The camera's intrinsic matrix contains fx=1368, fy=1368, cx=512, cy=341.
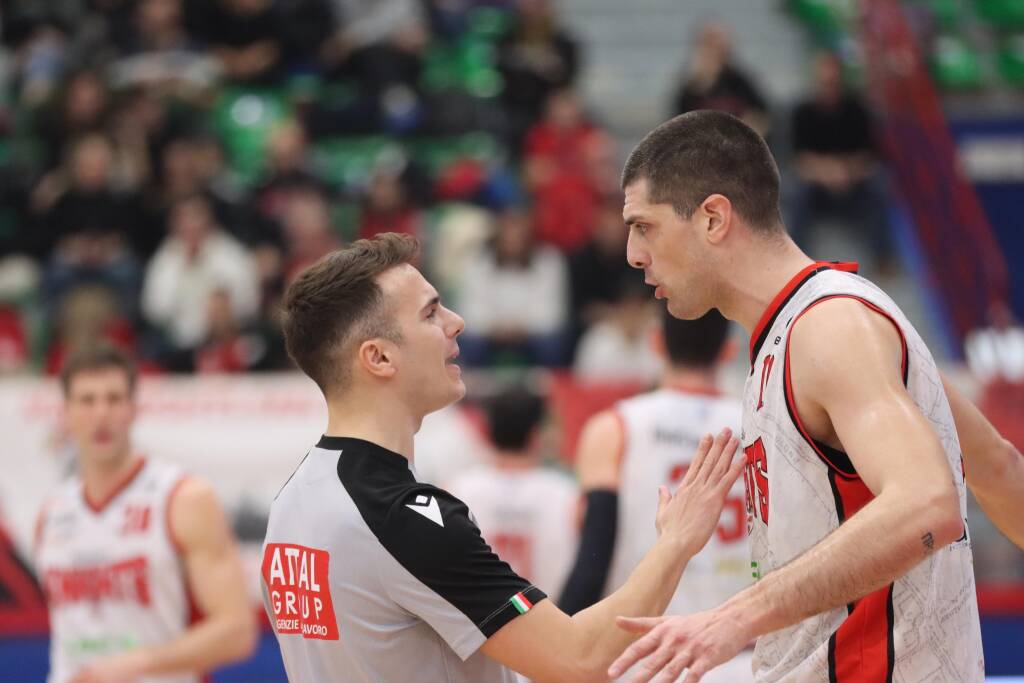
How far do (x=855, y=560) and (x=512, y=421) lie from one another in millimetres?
4186

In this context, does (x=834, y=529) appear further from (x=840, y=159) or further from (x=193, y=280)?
(x=840, y=159)

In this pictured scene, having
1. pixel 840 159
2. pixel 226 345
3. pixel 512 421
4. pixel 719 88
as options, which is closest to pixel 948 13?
pixel 840 159

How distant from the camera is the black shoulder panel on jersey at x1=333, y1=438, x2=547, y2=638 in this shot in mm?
3328

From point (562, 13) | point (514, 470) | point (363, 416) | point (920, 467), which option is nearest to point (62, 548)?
point (514, 470)

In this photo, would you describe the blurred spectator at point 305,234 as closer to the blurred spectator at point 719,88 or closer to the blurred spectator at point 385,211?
the blurred spectator at point 385,211

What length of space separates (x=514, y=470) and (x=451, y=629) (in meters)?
3.78

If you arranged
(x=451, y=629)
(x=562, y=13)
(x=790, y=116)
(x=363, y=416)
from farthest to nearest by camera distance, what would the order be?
(x=562, y=13) < (x=790, y=116) < (x=363, y=416) < (x=451, y=629)

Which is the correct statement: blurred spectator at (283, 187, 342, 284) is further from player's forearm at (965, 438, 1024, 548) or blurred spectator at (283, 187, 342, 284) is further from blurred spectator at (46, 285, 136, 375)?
player's forearm at (965, 438, 1024, 548)

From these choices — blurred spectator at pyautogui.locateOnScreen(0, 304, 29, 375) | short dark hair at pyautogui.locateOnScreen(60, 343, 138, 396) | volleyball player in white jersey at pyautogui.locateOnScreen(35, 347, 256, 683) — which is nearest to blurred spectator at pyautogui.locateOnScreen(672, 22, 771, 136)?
blurred spectator at pyautogui.locateOnScreen(0, 304, 29, 375)

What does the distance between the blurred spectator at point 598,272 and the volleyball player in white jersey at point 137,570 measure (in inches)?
217

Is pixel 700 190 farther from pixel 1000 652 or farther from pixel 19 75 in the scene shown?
pixel 19 75

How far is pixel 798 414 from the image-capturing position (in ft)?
10.7

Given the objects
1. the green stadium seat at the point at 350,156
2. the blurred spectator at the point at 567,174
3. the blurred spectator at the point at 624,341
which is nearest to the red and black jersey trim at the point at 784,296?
the blurred spectator at the point at 624,341

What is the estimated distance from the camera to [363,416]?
3.62 m
